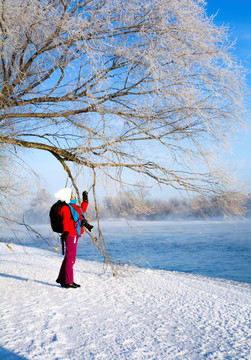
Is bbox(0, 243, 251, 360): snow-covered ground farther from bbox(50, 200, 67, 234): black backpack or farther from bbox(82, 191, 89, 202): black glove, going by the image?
bbox(82, 191, 89, 202): black glove

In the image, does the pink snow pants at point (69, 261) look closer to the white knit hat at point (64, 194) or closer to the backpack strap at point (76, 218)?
the backpack strap at point (76, 218)

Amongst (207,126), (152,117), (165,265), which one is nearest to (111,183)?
(152,117)

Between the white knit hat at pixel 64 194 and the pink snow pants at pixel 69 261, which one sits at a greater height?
the white knit hat at pixel 64 194

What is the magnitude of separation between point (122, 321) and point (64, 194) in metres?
2.14

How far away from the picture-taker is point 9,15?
3.99 metres

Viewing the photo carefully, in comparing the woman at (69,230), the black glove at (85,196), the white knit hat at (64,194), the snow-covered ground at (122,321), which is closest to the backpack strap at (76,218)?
the woman at (69,230)

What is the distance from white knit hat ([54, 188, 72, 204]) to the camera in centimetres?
463

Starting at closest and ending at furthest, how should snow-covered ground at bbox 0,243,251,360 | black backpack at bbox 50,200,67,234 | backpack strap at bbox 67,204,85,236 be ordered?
snow-covered ground at bbox 0,243,251,360 < black backpack at bbox 50,200,67,234 < backpack strap at bbox 67,204,85,236

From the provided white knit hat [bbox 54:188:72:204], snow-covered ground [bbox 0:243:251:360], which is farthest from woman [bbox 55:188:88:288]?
snow-covered ground [bbox 0:243:251:360]

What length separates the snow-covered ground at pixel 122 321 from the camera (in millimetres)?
2527

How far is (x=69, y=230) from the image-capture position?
186 inches

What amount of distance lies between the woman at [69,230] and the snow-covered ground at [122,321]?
182mm

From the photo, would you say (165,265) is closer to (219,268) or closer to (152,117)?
(219,268)

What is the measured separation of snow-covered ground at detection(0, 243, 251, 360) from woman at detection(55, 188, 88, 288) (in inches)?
7.2
